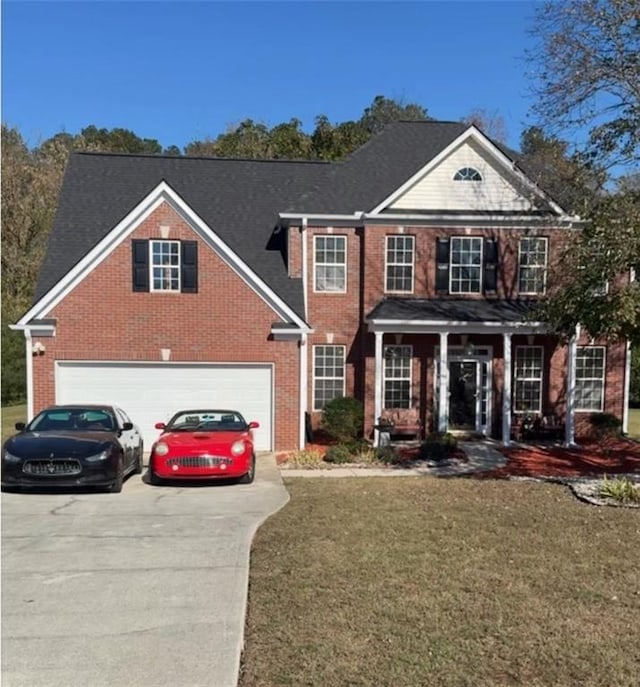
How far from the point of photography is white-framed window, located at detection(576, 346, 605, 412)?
19.2m

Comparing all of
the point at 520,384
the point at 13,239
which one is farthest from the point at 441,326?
the point at 13,239

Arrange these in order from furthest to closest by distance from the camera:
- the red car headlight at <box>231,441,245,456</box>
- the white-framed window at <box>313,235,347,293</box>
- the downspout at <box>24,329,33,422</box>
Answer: the white-framed window at <box>313,235,347,293</box>, the downspout at <box>24,329,33,422</box>, the red car headlight at <box>231,441,245,456</box>

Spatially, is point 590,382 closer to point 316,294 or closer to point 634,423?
point 634,423

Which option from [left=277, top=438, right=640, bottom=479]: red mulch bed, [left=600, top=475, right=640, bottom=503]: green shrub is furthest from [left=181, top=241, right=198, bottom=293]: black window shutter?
[left=600, top=475, right=640, bottom=503]: green shrub

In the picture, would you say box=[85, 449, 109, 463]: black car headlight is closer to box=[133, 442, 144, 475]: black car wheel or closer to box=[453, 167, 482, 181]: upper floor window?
box=[133, 442, 144, 475]: black car wheel

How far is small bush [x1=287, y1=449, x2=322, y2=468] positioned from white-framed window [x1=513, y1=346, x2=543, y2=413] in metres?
7.03

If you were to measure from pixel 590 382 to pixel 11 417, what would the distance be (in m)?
21.1

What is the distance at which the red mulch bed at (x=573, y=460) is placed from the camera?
1380 centimetres

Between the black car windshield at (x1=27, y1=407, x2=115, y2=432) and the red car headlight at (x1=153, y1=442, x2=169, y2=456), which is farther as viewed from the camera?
the black car windshield at (x1=27, y1=407, x2=115, y2=432)

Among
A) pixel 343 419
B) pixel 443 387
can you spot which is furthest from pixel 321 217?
pixel 443 387

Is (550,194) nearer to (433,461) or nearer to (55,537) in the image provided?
(433,461)

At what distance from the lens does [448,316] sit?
17.5 m

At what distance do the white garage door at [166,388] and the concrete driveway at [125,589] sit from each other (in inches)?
235

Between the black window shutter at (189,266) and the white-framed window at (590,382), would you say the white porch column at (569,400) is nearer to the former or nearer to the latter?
the white-framed window at (590,382)
